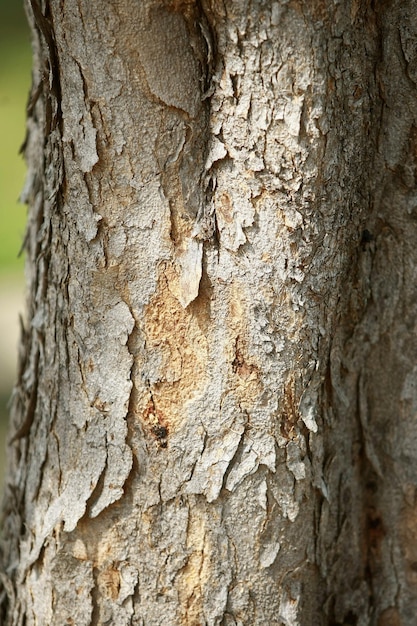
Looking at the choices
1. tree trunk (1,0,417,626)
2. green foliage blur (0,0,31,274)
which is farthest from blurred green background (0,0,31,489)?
tree trunk (1,0,417,626)

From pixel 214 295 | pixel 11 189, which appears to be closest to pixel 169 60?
pixel 214 295

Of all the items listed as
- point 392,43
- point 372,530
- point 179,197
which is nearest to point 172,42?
point 179,197

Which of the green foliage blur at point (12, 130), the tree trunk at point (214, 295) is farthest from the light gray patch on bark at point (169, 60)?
the green foliage blur at point (12, 130)

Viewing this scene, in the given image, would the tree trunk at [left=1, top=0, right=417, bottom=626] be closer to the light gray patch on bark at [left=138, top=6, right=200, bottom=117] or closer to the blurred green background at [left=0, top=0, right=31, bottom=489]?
the light gray patch on bark at [left=138, top=6, right=200, bottom=117]

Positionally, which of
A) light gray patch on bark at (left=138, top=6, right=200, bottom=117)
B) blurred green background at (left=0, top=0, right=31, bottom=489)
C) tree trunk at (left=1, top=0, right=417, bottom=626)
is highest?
blurred green background at (left=0, top=0, right=31, bottom=489)

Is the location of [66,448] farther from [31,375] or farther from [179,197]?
[179,197]

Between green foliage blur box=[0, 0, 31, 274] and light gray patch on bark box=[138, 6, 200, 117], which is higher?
green foliage blur box=[0, 0, 31, 274]

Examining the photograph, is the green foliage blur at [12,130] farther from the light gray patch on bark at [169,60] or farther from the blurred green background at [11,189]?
the light gray patch on bark at [169,60]
